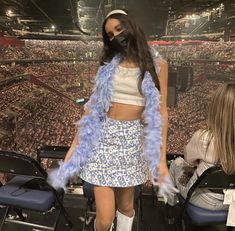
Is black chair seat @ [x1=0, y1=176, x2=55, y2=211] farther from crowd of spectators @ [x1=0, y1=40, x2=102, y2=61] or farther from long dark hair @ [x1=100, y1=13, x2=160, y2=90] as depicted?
crowd of spectators @ [x1=0, y1=40, x2=102, y2=61]

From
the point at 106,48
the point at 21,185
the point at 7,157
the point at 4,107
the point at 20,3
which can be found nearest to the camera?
the point at 106,48

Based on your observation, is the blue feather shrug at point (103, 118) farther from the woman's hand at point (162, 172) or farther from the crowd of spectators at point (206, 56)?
the crowd of spectators at point (206, 56)

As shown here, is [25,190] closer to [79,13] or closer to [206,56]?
[79,13]

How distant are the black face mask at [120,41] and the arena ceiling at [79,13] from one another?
102 cm

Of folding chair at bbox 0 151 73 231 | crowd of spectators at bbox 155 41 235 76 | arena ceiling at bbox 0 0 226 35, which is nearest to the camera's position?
folding chair at bbox 0 151 73 231

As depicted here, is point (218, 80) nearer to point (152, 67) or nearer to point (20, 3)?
point (152, 67)

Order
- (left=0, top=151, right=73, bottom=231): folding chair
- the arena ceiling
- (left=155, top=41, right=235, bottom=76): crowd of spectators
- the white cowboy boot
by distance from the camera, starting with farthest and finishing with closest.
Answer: (left=155, top=41, right=235, bottom=76): crowd of spectators
the arena ceiling
(left=0, top=151, right=73, bottom=231): folding chair
the white cowboy boot

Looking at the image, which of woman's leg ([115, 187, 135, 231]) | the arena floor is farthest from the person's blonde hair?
the arena floor

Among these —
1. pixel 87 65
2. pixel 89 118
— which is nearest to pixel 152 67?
pixel 89 118

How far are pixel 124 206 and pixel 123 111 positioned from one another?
57 cm

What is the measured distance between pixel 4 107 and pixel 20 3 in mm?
946

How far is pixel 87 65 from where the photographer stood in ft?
9.32

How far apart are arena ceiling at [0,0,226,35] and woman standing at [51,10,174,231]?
102 centimetres

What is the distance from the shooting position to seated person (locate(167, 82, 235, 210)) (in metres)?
1.82
